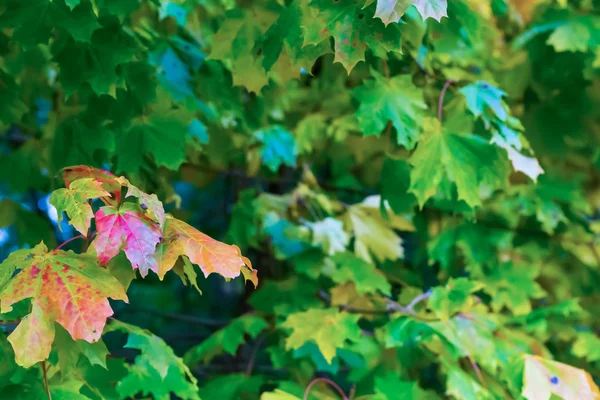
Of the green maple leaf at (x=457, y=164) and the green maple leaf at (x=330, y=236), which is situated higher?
the green maple leaf at (x=457, y=164)

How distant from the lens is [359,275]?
2164mm

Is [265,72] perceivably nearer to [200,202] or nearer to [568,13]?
[568,13]

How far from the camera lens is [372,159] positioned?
3188mm

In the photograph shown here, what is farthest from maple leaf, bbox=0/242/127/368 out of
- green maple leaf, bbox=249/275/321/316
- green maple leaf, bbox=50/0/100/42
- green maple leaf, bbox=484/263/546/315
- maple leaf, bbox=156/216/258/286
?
green maple leaf, bbox=484/263/546/315

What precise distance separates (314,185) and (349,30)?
4.49 feet

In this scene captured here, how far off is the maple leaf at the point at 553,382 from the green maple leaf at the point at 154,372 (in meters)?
0.95

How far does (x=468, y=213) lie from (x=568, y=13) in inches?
48.1

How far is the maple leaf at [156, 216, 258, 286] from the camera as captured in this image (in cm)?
120

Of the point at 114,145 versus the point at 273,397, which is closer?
the point at 273,397

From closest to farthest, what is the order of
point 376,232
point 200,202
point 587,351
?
point 587,351 < point 376,232 < point 200,202

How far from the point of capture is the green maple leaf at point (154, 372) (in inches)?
66.3

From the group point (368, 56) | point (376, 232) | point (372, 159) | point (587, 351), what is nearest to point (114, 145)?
point (368, 56)

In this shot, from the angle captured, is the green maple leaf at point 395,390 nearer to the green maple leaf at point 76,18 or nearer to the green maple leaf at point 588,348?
the green maple leaf at point 588,348

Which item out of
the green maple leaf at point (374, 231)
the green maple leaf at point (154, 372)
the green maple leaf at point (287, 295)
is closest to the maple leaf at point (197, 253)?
the green maple leaf at point (154, 372)
